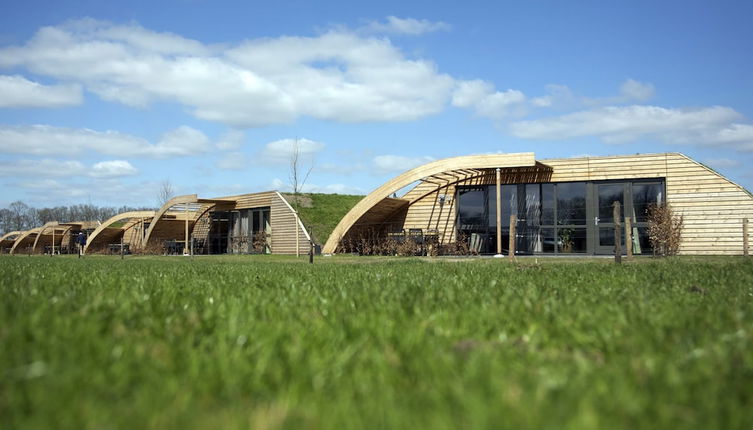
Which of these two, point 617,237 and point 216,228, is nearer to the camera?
point 617,237

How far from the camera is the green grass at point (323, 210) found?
3525 cm

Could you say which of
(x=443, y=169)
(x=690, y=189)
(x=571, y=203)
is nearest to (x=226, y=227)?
(x=443, y=169)

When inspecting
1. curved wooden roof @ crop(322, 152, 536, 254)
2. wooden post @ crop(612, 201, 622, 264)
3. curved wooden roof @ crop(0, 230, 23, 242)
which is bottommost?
wooden post @ crop(612, 201, 622, 264)

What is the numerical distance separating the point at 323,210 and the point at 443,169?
1389 cm

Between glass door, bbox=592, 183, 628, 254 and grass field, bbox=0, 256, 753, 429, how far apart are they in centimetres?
2280

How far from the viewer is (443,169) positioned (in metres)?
25.4

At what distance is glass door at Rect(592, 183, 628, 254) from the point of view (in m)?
26.1

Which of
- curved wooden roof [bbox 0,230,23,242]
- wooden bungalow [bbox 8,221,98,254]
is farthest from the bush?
curved wooden roof [bbox 0,230,23,242]

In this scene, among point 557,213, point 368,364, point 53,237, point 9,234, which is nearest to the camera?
point 368,364

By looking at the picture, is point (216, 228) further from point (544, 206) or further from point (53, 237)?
point (544, 206)

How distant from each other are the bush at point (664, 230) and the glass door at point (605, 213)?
5.38ft

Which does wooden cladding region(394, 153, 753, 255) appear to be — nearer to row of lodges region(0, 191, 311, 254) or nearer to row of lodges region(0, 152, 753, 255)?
row of lodges region(0, 152, 753, 255)

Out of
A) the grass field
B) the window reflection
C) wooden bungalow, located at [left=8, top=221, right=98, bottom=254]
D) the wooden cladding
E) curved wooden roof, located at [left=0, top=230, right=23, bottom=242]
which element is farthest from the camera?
curved wooden roof, located at [left=0, top=230, right=23, bottom=242]

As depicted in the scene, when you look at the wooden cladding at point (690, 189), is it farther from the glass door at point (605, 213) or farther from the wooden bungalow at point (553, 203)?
the glass door at point (605, 213)
